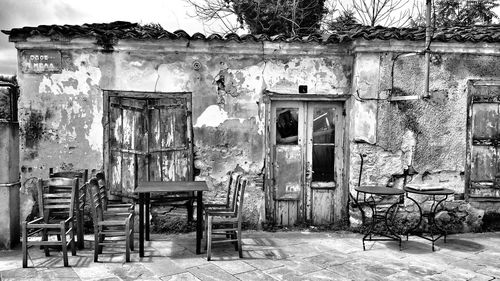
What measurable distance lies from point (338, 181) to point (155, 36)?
3.69 m

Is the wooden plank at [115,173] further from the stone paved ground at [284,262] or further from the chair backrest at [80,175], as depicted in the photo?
the stone paved ground at [284,262]

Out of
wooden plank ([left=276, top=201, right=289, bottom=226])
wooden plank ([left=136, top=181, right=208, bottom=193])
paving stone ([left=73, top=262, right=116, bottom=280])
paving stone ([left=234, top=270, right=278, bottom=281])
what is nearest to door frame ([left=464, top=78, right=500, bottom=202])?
wooden plank ([left=276, top=201, right=289, bottom=226])

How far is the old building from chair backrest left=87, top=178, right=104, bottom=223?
1116 millimetres

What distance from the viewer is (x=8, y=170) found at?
5.21m

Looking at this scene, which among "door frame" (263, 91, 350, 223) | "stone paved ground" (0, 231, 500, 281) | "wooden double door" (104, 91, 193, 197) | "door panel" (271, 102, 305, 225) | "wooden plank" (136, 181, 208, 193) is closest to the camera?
"stone paved ground" (0, 231, 500, 281)

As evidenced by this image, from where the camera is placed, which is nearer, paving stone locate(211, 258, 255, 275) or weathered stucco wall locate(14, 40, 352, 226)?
paving stone locate(211, 258, 255, 275)

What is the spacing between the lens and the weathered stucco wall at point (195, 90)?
602cm

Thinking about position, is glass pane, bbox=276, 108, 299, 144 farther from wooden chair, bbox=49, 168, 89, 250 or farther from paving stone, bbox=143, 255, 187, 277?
wooden chair, bbox=49, 168, 89, 250

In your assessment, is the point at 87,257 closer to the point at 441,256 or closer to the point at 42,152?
the point at 42,152

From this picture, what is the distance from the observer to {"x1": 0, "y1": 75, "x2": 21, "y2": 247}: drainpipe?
5160mm

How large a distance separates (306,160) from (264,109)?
1098 millimetres

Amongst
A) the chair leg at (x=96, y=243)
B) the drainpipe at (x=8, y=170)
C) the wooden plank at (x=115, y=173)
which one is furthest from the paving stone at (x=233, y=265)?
the drainpipe at (x=8, y=170)

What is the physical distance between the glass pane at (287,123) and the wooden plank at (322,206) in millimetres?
961

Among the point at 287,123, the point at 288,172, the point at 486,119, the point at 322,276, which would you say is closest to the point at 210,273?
the point at 322,276
